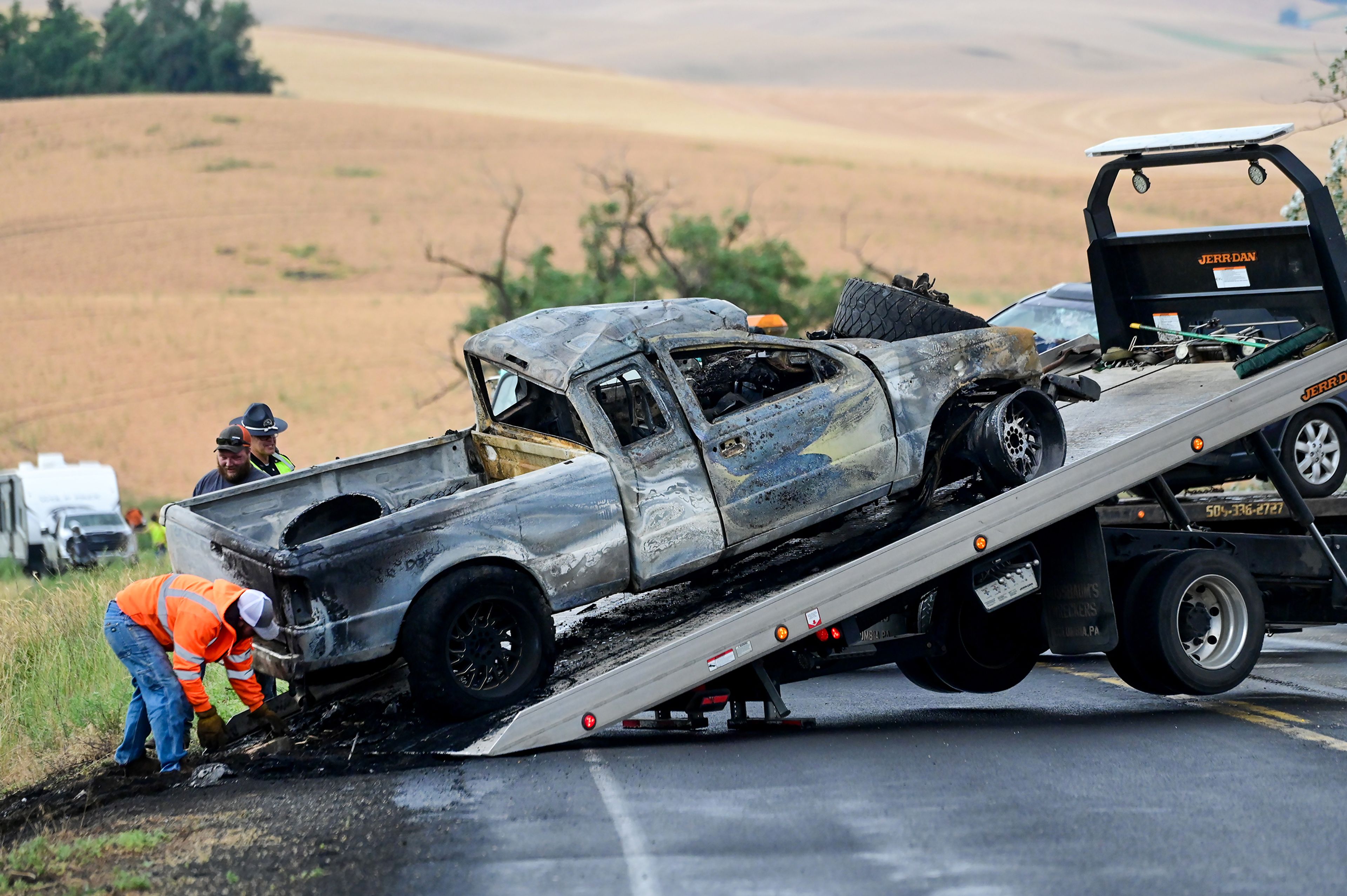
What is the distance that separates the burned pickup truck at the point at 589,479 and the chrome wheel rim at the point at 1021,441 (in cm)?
1

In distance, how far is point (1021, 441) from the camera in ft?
29.3

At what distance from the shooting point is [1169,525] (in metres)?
10.0

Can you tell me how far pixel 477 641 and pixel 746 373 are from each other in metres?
2.36

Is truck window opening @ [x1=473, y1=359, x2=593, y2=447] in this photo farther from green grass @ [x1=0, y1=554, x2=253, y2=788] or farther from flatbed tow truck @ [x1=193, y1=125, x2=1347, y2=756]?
green grass @ [x1=0, y1=554, x2=253, y2=788]

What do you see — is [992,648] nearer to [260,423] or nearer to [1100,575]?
[1100,575]

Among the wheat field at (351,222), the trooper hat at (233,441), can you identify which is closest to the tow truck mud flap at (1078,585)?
the trooper hat at (233,441)

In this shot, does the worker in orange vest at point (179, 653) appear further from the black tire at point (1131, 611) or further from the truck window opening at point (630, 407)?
the black tire at point (1131, 611)

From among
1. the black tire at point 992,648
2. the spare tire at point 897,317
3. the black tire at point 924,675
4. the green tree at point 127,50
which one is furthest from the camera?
the green tree at point 127,50

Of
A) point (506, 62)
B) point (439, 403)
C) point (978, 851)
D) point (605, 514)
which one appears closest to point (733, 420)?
point (605, 514)

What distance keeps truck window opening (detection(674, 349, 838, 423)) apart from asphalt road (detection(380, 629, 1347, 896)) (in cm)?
190

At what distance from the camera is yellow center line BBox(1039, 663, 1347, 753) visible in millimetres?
7957

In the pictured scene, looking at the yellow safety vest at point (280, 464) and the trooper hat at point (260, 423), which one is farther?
the yellow safety vest at point (280, 464)

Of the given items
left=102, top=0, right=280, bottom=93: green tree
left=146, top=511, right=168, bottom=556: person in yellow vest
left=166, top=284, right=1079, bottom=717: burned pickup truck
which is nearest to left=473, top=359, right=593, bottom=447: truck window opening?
left=166, top=284, right=1079, bottom=717: burned pickup truck

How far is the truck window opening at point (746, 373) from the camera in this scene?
29.2 feet
